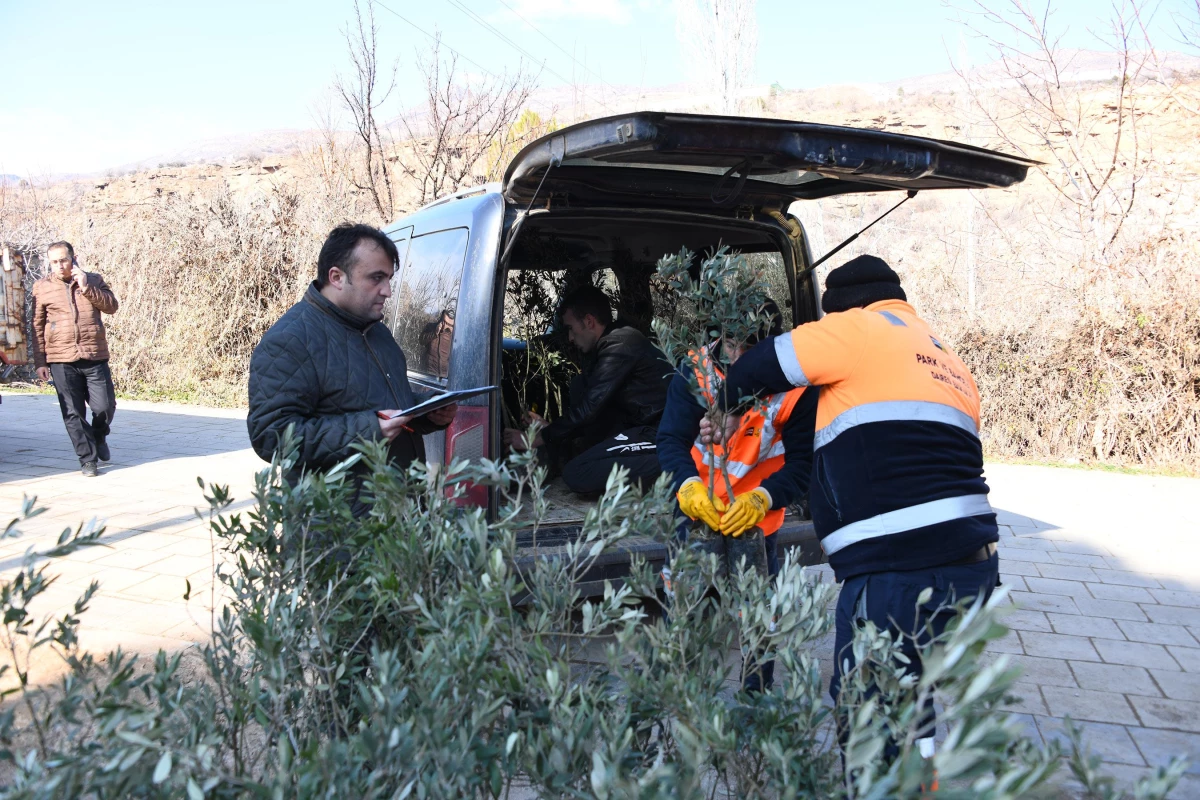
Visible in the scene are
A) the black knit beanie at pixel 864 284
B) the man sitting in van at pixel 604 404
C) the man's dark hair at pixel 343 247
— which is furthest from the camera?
the man sitting in van at pixel 604 404

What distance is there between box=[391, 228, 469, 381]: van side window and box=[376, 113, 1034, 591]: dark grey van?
0.04ft

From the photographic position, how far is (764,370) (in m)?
2.58

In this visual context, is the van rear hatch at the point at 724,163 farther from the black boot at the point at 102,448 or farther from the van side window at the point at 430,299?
the black boot at the point at 102,448

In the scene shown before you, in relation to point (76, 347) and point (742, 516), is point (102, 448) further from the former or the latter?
point (742, 516)

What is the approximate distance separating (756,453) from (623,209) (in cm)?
137

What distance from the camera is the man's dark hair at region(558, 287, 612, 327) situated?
17.1ft

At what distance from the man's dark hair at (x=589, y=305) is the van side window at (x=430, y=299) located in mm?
994

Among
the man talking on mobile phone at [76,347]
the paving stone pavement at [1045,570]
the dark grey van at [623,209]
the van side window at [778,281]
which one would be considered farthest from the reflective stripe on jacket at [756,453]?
the man talking on mobile phone at [76,347]

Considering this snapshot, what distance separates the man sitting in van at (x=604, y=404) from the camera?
4.62 metres

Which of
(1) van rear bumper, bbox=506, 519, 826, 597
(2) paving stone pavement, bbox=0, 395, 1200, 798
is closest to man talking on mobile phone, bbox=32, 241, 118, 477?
(2) paving stone pavement, bbox=0, 395, 1200, 798

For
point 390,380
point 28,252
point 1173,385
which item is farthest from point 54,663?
point 28,252

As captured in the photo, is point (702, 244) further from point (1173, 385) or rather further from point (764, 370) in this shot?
point (1173, 385)

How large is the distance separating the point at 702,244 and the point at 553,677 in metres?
4.13

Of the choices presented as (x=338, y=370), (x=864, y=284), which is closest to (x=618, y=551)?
(x=338, y=370)
